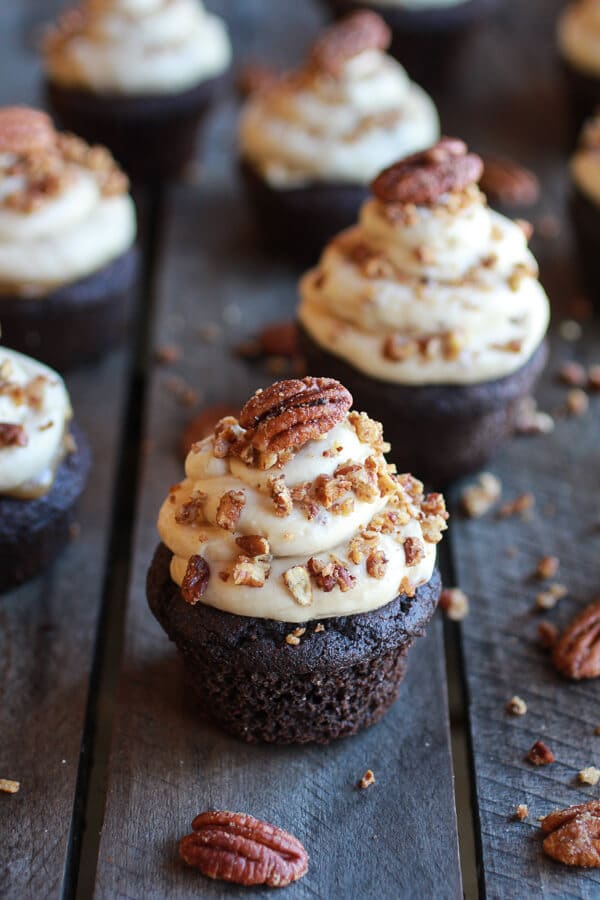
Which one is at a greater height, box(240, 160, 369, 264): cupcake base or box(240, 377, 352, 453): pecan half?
box(240, 377, 352, 453): pecan half

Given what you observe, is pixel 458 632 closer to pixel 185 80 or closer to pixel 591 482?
pixel 591 482

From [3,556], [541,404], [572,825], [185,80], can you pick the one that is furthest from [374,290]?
[185,80]

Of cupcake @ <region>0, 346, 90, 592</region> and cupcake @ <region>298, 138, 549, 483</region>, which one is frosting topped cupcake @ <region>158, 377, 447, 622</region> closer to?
cupcake @ <region>0, 346, 90, 592</region>

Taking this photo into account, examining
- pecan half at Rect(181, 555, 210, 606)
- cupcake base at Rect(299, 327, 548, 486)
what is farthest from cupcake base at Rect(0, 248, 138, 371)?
pecan half at Rect(181, 555, 210, 606)

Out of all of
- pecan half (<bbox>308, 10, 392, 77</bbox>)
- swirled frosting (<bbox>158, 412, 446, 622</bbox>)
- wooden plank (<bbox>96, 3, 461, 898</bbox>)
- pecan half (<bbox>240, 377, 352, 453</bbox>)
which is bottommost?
wooden plank (<bbox>96, 3, 461, 898</bbox>)

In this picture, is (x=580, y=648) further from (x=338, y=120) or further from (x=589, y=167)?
(x=338, y=120)

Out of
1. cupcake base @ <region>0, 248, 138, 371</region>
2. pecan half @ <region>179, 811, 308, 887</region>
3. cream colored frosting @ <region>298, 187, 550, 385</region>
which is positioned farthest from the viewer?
cupcake base @ <region>0, 248, 138, 371</region>

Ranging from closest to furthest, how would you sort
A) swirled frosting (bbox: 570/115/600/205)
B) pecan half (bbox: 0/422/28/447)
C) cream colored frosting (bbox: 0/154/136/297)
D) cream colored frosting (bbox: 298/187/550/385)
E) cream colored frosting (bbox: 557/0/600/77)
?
pecan half (bbox: 0/422/28/447) < cream colored frosting (bbox: 298/187/550/385) < cream colored frosting (bbox: 0/154/136/297) < swirled frosting (bbox: 570/115/600/205) < cream colored frosting (bbox: 557/0/600/77)

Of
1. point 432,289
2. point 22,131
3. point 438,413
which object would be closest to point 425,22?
point 22,131

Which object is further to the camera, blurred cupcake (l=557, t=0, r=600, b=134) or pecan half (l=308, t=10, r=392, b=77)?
blurred cupcake (l=557, t=0, r=600, b=134)
